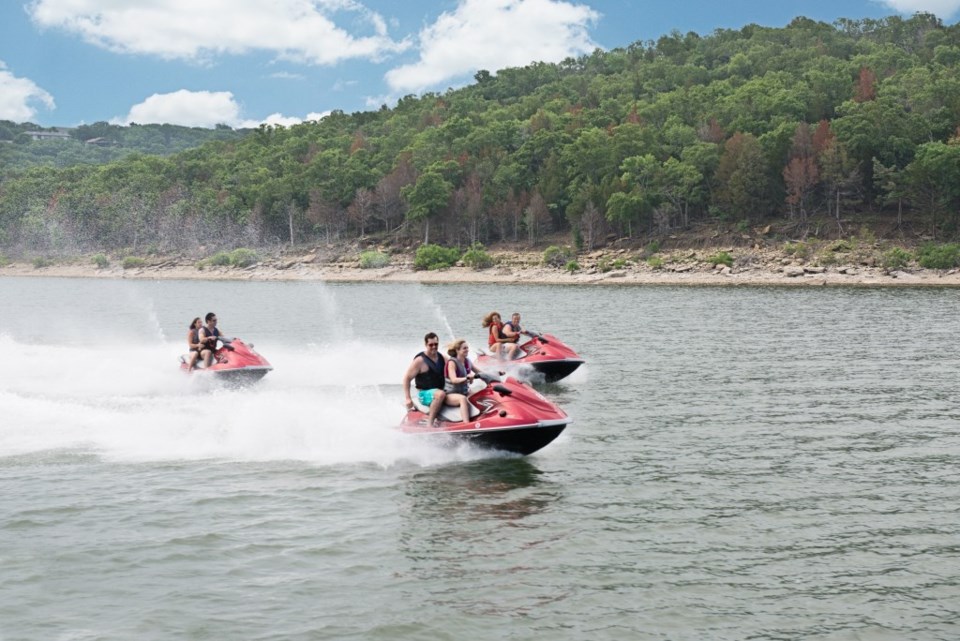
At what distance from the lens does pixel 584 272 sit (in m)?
84.3

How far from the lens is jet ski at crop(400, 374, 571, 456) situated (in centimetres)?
1478

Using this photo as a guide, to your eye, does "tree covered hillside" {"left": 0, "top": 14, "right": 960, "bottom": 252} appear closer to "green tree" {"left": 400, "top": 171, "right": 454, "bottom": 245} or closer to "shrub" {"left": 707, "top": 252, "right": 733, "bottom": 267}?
"green tree" {"left": 400, "top": 171, "right": 454, "bottom": 245}

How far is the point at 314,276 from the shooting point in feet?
332

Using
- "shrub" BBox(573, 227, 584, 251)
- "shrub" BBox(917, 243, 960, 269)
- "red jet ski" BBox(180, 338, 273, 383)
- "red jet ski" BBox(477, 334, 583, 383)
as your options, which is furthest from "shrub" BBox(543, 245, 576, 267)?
"red jet ski" BBox(180, 338, 273, 383)

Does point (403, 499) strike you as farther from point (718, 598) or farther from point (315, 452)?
point (718, 598)

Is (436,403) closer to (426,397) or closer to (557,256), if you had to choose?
(426,397)

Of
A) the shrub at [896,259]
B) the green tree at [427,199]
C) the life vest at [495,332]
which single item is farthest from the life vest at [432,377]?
the green tree at [427,199]

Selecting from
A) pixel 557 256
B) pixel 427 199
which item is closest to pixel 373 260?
pixel 427 199

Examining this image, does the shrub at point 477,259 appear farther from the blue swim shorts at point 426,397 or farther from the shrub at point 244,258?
the blue swim shorts at point 426,397

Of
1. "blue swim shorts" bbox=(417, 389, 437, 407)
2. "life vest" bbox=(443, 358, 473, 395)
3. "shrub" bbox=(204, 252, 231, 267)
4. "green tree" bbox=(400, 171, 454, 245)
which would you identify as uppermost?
"green tree" bbox=(400, 171, 454, 245)

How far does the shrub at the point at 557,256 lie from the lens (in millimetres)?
89812

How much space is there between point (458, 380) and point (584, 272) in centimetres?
6980

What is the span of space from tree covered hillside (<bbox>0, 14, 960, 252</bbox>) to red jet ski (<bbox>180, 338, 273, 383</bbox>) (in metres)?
72.6

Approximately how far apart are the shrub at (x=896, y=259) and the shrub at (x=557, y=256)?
28.3 m
